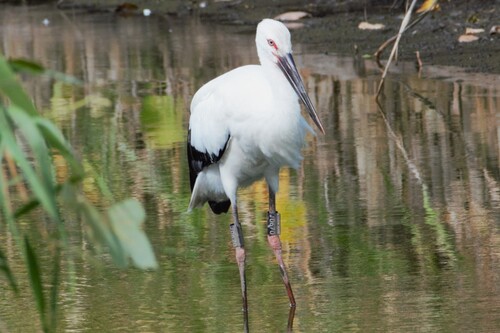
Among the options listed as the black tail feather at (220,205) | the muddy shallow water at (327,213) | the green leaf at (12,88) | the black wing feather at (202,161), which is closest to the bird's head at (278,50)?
the black wing feather at (202,161)

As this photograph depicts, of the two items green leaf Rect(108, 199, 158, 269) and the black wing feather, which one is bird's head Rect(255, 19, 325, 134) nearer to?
the black wing feather

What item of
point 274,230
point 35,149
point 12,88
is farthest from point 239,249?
point 12,88

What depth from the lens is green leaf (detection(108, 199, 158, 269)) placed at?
110 inches

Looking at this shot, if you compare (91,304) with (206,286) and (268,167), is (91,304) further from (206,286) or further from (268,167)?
(268,167)

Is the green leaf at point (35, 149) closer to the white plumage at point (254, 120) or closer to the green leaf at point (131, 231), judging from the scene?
the green leaf at point (131, 231)

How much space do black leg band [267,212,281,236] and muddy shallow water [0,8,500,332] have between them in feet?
0.74

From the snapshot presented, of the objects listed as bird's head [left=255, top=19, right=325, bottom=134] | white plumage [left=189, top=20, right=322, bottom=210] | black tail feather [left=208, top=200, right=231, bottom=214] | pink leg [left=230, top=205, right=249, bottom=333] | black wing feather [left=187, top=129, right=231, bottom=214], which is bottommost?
pink leg [left=230, top=205, right=249, bottom=333]

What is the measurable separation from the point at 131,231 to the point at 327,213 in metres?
5.08

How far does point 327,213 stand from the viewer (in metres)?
7.84

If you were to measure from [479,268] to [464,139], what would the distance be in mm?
3521

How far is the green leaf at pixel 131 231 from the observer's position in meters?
2.79

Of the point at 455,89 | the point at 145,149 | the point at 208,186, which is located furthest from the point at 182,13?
the point at 208,186

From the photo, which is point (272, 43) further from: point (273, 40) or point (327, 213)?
point (327, 213)

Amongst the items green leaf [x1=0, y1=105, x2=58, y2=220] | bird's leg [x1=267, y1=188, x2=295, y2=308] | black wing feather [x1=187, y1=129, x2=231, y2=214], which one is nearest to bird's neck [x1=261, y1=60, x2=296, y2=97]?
black wing feather [x1=187, y1=129, x2=231, y2=214]
